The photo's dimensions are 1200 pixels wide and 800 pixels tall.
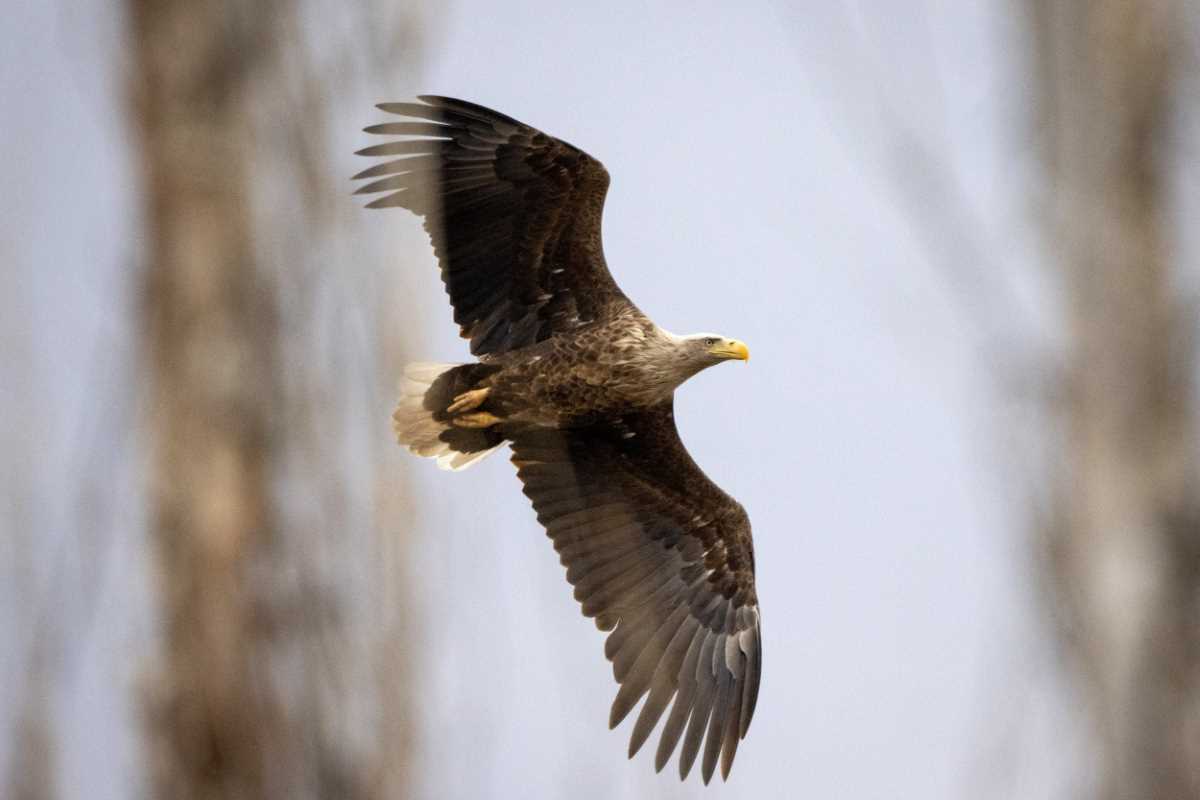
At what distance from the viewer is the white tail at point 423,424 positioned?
24.1 feet

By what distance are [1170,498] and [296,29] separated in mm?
3004

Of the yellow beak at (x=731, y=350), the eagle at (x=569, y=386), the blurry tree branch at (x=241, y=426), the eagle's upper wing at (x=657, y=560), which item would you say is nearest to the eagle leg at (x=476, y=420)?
the eagle at (x=569, y=386)

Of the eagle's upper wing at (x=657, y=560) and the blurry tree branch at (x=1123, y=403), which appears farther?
the eagle's upper wing at (x=657, y=560)

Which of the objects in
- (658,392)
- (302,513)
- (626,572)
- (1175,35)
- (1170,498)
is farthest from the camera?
(626,572)

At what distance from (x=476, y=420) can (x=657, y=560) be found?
122cm

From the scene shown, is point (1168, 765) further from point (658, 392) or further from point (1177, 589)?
point (658, 392)

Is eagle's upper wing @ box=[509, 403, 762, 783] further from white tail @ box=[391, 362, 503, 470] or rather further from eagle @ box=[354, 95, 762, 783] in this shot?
white tail @ box=[391, 362, 503, 470]

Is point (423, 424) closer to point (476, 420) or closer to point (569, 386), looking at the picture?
point (476, 420)

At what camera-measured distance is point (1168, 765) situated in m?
2.50

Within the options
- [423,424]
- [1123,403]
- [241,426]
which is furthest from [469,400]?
[1123,403]

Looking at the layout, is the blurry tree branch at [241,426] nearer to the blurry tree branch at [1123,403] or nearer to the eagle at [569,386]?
the eagle at [569,386]

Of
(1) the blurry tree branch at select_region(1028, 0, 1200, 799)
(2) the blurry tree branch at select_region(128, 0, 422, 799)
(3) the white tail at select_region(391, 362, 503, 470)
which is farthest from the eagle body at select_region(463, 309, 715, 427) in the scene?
(1) the blurry tree branch at select_region(1028, 0, 1200, 799)

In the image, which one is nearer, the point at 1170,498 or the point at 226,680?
the point at 1170,498

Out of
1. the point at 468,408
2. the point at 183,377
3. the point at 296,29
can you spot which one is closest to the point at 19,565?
the point at 183,377
